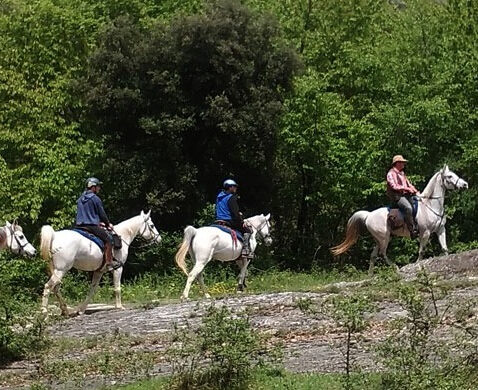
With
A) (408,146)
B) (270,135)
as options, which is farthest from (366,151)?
(270,135)

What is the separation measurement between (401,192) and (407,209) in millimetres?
393

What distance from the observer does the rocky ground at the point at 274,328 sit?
1135 centimetres

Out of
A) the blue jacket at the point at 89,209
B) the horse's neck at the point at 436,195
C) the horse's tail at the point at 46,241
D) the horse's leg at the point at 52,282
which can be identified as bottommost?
the horse's leg at the point at 52,282

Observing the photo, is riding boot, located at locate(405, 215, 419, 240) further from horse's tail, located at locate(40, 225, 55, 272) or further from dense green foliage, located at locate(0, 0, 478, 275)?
dense green foliage, located at locate(0, 0, 478, 275)

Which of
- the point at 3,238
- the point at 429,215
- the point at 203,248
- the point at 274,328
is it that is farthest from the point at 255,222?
the point at 274,328

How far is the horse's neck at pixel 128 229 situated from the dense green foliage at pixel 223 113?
9.28 m

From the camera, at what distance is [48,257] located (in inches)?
688

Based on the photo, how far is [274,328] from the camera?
44.4 feet

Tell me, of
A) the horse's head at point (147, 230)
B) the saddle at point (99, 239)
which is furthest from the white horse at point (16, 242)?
the horse's head at point (147, 230)

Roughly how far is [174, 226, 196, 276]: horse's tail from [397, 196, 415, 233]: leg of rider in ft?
15.4

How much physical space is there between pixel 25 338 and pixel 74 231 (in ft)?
18.9

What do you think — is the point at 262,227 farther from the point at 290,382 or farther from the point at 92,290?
the point at 290,382

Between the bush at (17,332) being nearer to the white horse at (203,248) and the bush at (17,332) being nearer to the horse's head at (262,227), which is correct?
the white horse at (203,248)

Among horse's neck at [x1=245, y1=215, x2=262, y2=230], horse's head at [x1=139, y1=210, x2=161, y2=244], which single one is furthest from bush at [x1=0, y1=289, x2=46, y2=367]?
horse's neck at [x1=245, y1=215, x2=262, y2=230]
